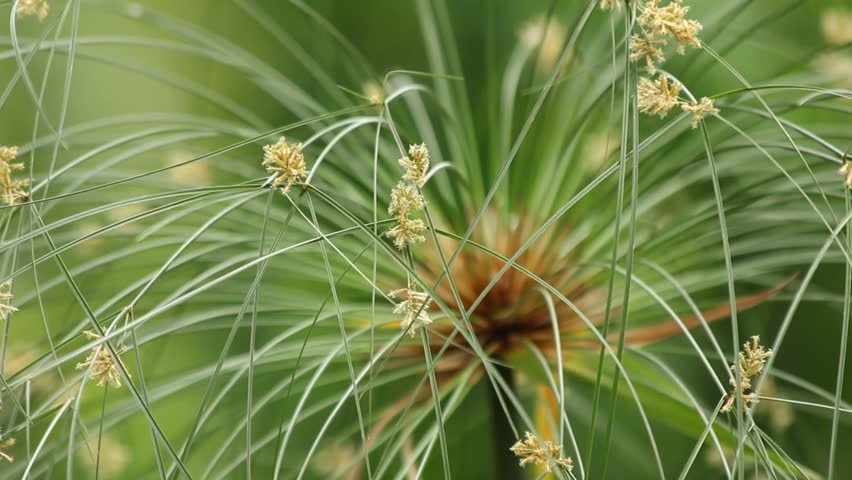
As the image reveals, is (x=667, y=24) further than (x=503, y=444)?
No

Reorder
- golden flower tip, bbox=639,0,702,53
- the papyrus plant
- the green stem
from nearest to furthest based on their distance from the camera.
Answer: golden flower tip, bbox=639,0,702,53
the papyrus plant
the green stem

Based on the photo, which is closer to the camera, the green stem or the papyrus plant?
the papyrus plant

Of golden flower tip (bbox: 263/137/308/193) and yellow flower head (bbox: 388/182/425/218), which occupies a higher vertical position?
golden flower tip (bbox: 263/137/308/193)

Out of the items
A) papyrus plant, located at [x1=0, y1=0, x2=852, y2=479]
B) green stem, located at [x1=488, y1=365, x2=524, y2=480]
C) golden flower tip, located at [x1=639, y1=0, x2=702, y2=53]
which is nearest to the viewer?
golden flower tip, located at [x1=639, y1=0, x2=702, y2=53]

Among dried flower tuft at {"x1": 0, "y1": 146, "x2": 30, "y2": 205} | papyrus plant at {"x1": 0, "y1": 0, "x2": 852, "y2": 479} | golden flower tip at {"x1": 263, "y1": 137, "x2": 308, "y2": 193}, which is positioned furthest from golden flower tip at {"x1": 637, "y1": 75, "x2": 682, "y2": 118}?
dried flower tuft at {"x1": 0, "y1": 146, "x2": 30, "y2": 205}

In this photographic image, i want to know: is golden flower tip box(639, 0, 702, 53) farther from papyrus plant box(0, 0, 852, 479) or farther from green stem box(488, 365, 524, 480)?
green stem box(488, 365, 524, 480)

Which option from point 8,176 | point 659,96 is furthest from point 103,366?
point 659,96

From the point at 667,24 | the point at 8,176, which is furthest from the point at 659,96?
the point at 8,176

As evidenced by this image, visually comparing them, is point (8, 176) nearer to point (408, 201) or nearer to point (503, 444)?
point (408, 201)

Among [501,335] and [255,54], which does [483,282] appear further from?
[255,54]

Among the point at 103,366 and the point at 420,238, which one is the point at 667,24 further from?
the point at 103,366
